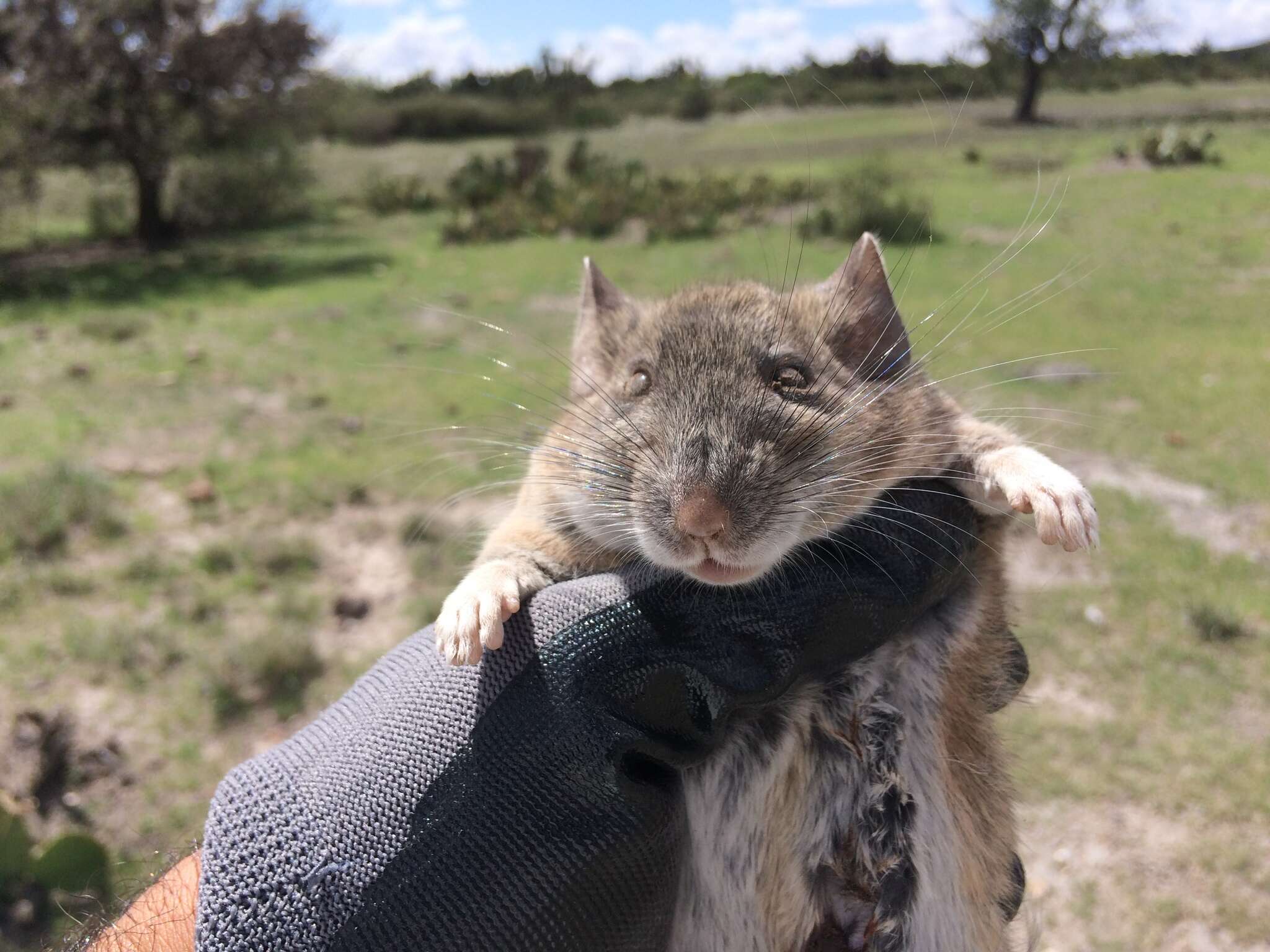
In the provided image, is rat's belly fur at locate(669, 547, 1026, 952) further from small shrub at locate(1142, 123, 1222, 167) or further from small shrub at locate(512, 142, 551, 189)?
small shrub at locate(512, 142, 551, 189)

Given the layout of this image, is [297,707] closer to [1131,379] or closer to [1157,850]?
[1157,850]

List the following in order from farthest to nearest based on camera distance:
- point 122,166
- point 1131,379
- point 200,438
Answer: point 122,166 < point 1131,379 < point 200,438

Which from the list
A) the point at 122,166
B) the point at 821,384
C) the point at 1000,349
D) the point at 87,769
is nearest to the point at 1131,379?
the point at 1000,349

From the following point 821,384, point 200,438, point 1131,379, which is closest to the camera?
point 821,384

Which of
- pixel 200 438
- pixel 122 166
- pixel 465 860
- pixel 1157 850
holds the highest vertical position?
pixel 122 166

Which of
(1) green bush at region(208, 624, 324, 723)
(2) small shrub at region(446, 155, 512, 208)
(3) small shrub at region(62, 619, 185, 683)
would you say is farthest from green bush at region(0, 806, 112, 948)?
(2) small shrub at region(446, 155, 512, 208)

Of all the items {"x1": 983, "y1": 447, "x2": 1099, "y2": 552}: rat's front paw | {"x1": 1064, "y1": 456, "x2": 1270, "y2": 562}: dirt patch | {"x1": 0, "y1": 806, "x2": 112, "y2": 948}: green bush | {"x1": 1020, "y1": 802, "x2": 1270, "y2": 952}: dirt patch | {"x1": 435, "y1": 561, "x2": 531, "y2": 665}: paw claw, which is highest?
{"x1": 983, "y1": 447, "x2": 1099, "y2": 552}: rat's front paw

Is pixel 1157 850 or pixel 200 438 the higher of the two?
pixel 200 438
